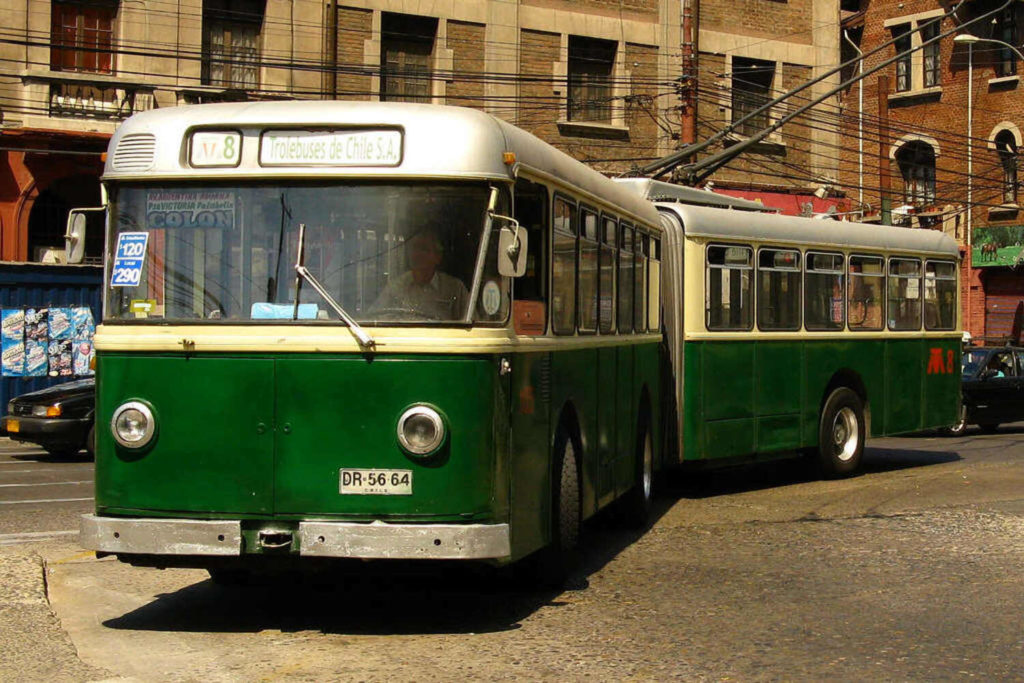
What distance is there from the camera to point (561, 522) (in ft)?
29.6

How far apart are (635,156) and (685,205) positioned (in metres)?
18.5

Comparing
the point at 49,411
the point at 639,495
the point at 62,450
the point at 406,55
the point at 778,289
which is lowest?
the point at 62,450

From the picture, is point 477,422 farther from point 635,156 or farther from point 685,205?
point 635,156

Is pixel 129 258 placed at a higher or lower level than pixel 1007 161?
lower

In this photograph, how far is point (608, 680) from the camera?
6809mm

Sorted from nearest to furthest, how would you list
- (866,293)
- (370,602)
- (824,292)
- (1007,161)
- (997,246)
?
1. (370,602)
2. (824,292)
3. (866,293)
4. (997,246)
5. (1007,161)

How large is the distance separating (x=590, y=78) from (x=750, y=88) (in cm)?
474

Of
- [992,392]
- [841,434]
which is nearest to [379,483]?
[841,434]

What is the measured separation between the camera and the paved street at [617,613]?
712 cm

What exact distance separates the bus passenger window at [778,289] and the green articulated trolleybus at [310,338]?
732 cm

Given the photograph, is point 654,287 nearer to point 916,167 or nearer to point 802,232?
point 802,232

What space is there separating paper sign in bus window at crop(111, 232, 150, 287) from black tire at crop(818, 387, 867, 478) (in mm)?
9648

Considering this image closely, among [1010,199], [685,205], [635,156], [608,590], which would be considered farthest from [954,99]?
[608,590]

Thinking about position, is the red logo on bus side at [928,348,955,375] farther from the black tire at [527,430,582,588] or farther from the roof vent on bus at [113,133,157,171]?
the roof vent on bus at [113,133,157,171]
